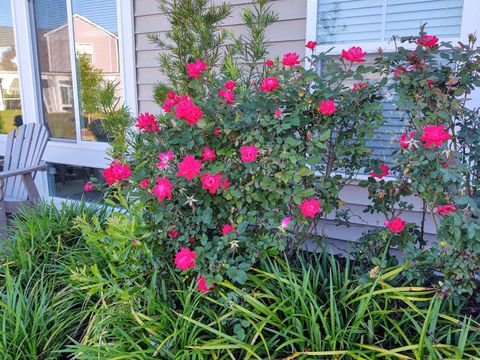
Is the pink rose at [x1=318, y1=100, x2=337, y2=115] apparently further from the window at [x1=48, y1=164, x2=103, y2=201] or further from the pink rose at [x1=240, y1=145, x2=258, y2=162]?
the window at [x1=48, y1=164, x2=103, y2=201]

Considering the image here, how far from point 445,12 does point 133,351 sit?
234 cm

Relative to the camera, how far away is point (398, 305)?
173 cm

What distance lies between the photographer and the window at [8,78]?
4.09 metres

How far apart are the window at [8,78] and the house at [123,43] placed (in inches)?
0.7

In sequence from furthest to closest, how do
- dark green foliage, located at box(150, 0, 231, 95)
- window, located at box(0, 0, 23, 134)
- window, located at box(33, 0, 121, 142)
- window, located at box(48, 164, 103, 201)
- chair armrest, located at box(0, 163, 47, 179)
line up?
window, located at box(0, 0, 23, 134), window, located at box(48, 164, 103, 201), window, located at box(33, 0, 121, 142), chair armrest, located at box(0, 163, 47, 179), dark green foliage, located at box(150, 0, 231, 95)

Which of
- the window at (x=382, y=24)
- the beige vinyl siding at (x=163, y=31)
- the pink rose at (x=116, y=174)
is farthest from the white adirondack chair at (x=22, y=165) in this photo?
the window at (x=382, y=24)

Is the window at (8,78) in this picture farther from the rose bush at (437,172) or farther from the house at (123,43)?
the rose bush at (437,172)

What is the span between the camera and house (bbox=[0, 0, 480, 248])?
92.4 inches

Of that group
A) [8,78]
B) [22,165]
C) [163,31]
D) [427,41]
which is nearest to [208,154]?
[427,41]

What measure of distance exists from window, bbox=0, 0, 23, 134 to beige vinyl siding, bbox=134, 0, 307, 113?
5.76ft

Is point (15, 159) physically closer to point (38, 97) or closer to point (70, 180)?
point (70, 180)

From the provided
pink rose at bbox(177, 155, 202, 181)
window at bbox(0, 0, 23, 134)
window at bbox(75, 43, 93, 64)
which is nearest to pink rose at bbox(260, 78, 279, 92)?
pink rose at bbox(177, 155, 202, 181)

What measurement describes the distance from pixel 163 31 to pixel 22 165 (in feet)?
5.48

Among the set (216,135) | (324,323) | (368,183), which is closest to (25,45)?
(216,135)
